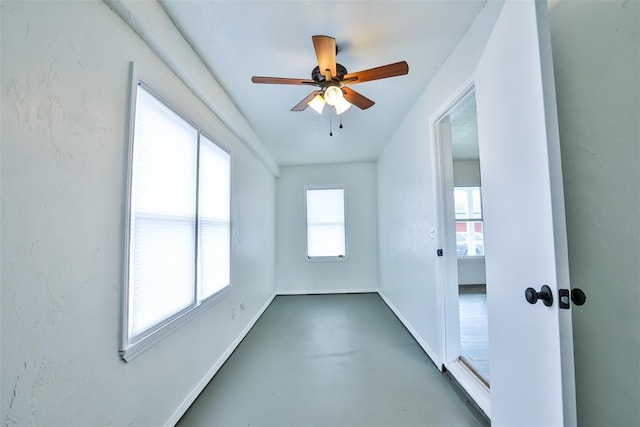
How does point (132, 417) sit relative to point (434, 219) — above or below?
below

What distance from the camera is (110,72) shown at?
1.18 m

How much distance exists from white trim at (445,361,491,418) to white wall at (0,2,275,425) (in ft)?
6.60

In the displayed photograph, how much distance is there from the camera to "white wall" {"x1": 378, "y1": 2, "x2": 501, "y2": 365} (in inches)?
70.3

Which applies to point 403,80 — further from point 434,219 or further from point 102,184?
point 102,184

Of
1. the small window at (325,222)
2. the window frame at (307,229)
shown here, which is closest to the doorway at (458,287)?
the window frame at (307,229)

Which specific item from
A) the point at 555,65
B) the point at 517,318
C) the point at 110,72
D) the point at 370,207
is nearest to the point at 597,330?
the point at 517,318

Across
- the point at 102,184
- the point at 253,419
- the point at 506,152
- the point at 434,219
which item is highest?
the point at 506,152

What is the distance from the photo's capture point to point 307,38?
5.74ft

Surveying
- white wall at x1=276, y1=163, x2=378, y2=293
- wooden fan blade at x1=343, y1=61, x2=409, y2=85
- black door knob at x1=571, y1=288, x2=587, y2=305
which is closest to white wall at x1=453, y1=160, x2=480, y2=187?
white wall at x1=276, y1=163, x2=378, y2=293

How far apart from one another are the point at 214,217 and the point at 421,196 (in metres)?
2.07

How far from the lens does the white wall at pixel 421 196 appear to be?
1.79 meters

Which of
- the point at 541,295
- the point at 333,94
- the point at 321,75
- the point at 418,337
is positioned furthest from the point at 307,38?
the point at 418,337

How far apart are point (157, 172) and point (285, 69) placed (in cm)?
130

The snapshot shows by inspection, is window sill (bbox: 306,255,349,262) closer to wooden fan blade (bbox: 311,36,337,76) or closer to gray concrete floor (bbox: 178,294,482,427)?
gray concrete floor (bbox: 178,294,482,427)
